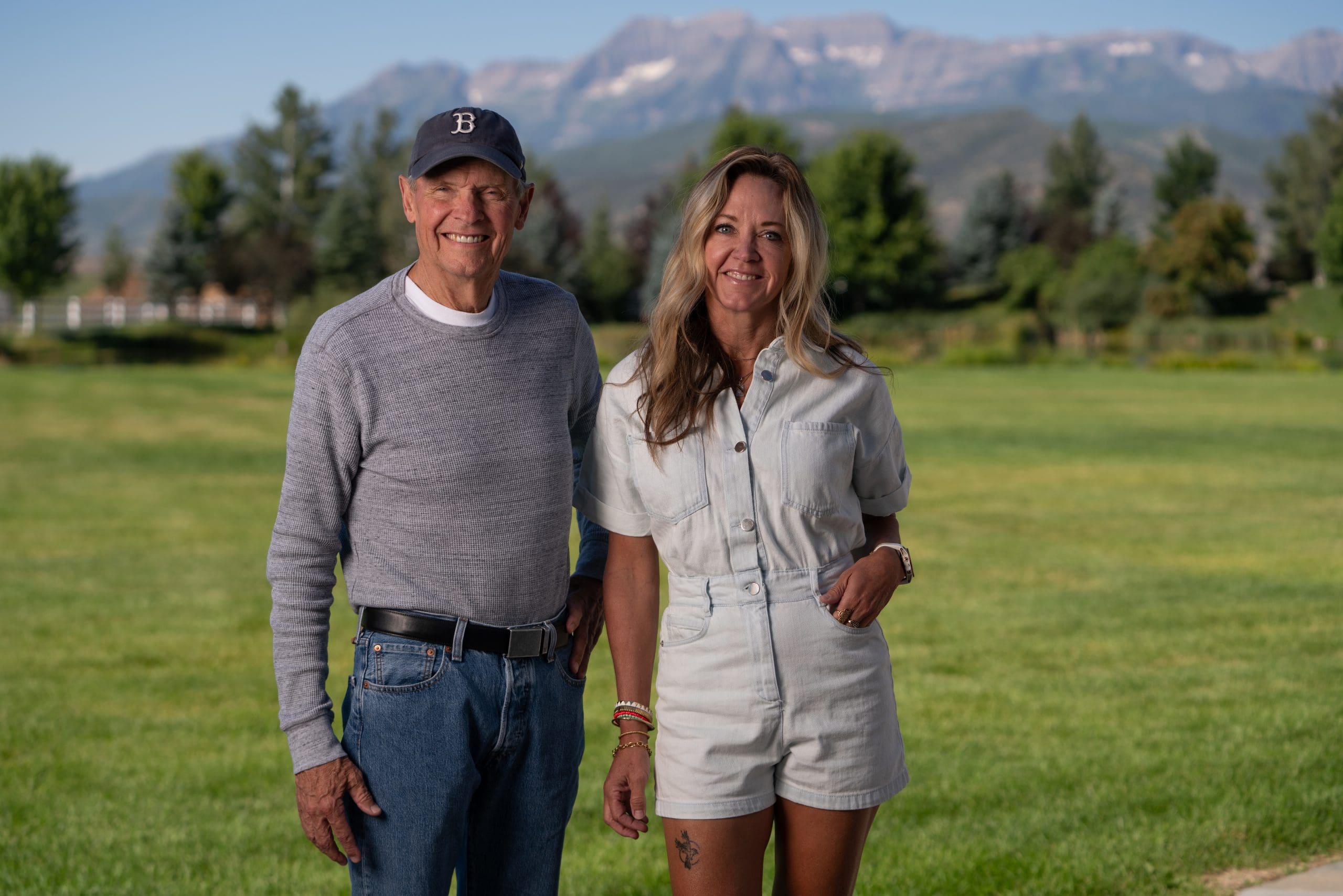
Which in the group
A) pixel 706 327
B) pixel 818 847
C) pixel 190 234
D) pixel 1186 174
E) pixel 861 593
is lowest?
pixel 818 847

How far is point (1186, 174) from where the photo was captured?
356 ft

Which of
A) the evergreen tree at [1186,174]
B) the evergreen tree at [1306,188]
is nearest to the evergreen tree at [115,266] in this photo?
the evergreen tree at [1186,174]

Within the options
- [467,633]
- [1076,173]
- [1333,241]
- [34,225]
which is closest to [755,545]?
[467,633]

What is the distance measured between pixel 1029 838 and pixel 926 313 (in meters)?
68.2

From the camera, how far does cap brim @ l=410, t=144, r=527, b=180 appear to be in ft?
8.95

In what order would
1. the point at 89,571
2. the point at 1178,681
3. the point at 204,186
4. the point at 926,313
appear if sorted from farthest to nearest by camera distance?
the point at 204,186, the point at 926,313, the point at 89,571, the point at 1178,681

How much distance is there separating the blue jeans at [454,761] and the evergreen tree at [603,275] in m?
73.7

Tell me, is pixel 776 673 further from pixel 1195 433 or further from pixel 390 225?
pixel 390 225

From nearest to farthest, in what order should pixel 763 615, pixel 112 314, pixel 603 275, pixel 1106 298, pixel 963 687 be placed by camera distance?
1. pixel 763 615
2. pixel 963 687
3. pixel 1106 298
4. pixel 112 314
5. pixel 603 275

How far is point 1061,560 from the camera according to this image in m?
12.2

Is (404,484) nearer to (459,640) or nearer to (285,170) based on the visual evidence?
(459,640)

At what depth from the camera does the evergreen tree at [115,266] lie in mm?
103750

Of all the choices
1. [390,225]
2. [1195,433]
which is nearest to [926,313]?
[390,225]

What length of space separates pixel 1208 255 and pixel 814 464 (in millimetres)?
75655
